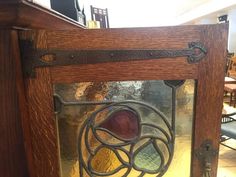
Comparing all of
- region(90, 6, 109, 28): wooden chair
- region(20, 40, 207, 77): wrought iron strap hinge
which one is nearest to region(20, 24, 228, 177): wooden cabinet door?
region(20, 40, 207, 77): wrought iron strap hinge

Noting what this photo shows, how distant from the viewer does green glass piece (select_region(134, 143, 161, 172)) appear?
59 cm

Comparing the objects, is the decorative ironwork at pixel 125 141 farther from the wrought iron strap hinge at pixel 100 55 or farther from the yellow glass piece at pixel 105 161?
the wrought iron strap hinge at pixel 100 55

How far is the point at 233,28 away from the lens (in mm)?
6270

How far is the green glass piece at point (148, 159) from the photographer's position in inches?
23.3

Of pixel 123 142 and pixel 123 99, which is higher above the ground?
pixel 123 99

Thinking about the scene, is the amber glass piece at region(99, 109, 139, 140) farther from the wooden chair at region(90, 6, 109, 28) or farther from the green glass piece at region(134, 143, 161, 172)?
the wooden chair at region(90, 6, 109, 28)

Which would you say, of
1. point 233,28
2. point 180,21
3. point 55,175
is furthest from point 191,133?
point 180,21

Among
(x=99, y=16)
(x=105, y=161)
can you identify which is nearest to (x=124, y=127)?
(x=105, y=161)

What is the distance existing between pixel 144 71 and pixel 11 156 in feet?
1.33

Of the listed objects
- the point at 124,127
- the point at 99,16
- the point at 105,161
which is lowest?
the point at 105,161

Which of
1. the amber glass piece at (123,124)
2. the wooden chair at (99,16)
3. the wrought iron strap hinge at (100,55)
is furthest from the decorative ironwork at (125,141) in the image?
the wooden chair at (99,16)

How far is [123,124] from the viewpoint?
1.88ft

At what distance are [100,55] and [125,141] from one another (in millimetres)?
248

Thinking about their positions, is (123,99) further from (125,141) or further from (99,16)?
(99,16)
